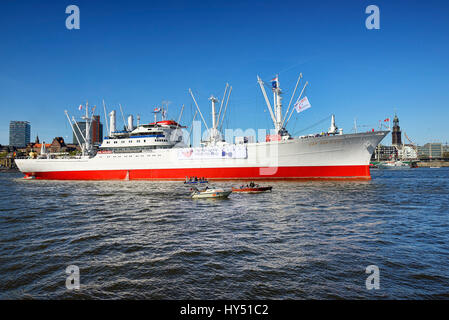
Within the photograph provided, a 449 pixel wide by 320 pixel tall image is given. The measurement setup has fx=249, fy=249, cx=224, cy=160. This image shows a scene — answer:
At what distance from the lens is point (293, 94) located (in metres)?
51.3

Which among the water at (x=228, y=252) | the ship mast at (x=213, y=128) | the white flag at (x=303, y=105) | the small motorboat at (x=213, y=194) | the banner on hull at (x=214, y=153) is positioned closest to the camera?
the water at (x=228, y=252)

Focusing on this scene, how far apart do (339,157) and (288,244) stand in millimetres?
35707

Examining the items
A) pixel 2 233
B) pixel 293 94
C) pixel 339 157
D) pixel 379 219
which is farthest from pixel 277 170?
pixel 2 233

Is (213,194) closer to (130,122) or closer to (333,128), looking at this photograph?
(333,128)

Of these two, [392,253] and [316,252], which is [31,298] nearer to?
[316,252]

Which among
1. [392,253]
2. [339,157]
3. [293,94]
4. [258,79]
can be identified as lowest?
[392,253]

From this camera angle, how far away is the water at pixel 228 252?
827 centimetres

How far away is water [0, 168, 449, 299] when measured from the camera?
8.27 metres

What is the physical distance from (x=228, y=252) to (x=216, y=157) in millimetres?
38737

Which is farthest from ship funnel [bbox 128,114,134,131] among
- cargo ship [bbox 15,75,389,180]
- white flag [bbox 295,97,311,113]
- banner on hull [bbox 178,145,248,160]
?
white flag [bbox 295,97,311,113]

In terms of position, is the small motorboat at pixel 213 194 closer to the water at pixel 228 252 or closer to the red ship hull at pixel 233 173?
the water at pixel 228 252

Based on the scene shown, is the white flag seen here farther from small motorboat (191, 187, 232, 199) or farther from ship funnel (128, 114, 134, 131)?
ship funnel (128, 114, 134, 131)

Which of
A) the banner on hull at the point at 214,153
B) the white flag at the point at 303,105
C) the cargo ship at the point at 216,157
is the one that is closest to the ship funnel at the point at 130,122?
the cargo ship at the point at 216,157

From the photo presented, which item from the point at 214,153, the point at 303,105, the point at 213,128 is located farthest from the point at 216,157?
the point at 303,105
